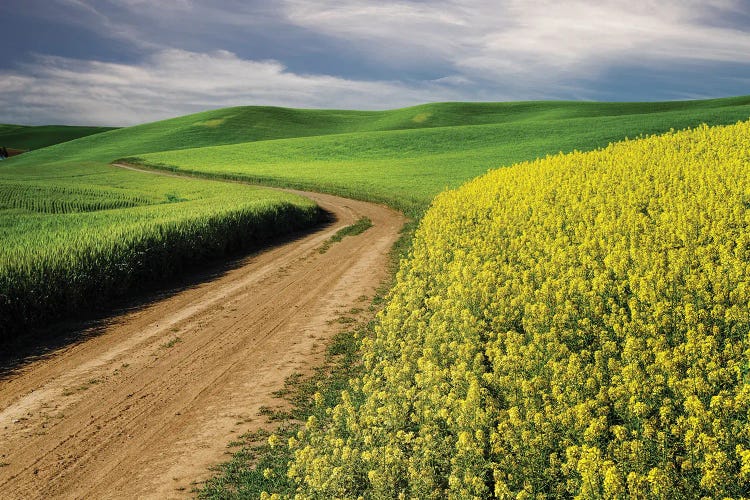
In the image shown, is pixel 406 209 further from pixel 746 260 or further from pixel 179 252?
pixel 746 260

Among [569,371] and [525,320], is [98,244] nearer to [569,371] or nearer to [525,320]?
[525,320]

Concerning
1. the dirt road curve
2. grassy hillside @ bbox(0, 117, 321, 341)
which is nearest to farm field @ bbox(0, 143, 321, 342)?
grassy hillside @ bbox(0, 117, 321, 341)

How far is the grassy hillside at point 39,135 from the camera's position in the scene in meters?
140

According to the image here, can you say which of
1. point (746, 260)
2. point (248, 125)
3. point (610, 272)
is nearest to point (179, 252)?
point (610, 272)

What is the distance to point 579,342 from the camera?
7.82m

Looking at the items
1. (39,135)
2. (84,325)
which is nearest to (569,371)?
(84,325)

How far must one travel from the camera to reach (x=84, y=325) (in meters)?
12.8

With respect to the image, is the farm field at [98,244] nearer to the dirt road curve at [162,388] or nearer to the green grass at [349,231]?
the dirt road curve at [162,388]

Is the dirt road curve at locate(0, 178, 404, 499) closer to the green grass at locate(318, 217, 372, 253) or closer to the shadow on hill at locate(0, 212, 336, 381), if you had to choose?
the shadow on hill at locate(0, 212, 336, 381)

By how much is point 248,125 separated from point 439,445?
4371 inches

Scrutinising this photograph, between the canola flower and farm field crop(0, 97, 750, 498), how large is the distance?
0.03 m

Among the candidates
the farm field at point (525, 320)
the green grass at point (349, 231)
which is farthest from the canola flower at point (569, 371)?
the green grass at point (349, 231)

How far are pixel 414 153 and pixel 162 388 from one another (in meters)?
61.0

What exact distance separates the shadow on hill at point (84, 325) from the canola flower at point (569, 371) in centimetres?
631
